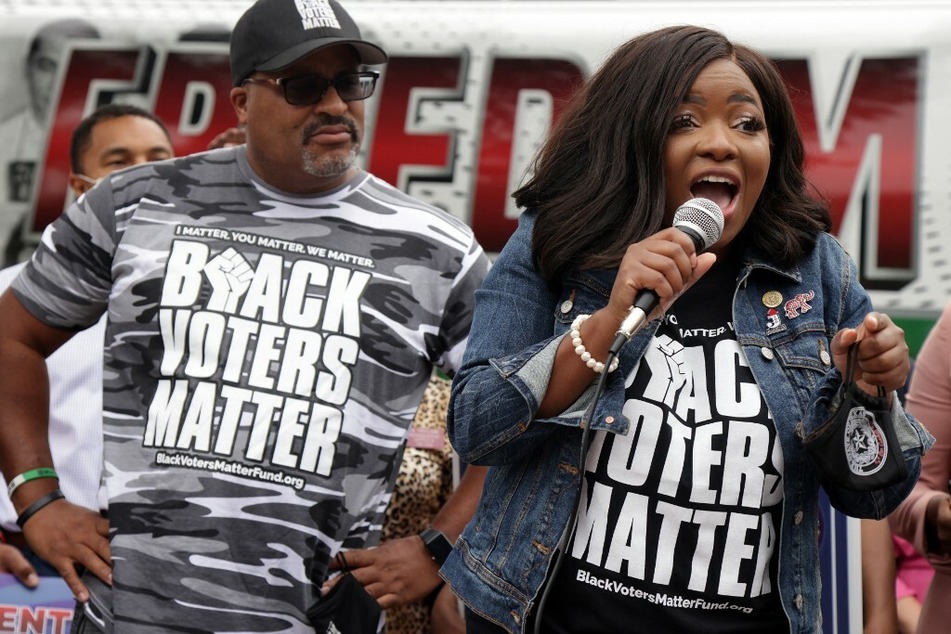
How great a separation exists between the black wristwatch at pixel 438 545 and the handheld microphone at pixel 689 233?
1108 millimetres

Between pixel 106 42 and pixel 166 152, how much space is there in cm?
119

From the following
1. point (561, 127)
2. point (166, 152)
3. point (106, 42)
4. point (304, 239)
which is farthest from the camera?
point (106, 42)

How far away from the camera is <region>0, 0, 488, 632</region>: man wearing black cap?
260cm

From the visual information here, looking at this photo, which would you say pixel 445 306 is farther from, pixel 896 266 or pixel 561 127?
pixel 896 266

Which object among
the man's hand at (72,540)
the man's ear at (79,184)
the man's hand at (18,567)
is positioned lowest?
the man's hand at (18,567)

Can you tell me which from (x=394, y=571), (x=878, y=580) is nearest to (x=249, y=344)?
(x=394, y=571)

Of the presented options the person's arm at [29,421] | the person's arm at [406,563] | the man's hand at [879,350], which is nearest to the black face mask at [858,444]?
the man's hand at [879,350]

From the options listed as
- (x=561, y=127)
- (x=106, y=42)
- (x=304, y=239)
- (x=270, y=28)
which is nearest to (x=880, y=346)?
(x=561, y=127)

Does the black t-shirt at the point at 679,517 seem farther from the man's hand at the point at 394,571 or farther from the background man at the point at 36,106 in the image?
the background man at the point at 36,106

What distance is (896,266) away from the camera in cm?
490

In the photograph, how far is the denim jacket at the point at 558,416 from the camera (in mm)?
1990

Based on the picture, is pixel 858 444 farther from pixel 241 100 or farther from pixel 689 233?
pixel 241 100

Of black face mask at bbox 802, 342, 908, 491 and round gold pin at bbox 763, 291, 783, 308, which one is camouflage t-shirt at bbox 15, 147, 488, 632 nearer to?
round gold pin at bbox 763, 291, 783, 308

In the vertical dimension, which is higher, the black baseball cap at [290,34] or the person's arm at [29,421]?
the black baseball cap at [290,34]
